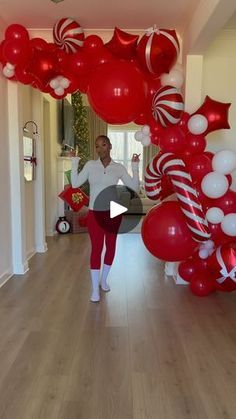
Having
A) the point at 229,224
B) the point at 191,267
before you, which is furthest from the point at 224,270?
the point at 191,267

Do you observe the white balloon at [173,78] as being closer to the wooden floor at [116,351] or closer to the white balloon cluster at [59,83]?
the white balloon cluster at [59,83]

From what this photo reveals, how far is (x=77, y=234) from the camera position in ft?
19.2

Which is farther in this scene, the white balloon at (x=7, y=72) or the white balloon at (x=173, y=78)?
the white balloon at (x=7, y=72)

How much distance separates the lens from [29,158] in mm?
4129

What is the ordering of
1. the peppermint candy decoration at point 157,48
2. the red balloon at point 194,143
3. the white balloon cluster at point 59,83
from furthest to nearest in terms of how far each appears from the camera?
the white balloon cluster at point 59,83 → the red balloon at point 194,143 → the peppermint candy decoration at point 157,48

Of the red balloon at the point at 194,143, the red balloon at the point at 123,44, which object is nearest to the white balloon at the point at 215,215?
the red balloon at the point at 194,143

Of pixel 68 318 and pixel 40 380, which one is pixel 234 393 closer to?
pixel 40 380

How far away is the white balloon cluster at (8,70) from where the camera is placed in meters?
3.02

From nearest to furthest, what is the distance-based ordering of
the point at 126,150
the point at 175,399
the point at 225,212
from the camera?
the point at 175,399
the point at 225,212
the point at 126,150

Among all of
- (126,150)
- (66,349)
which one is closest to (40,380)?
(66,349)

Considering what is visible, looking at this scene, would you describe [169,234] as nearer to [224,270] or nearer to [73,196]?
[224,270]

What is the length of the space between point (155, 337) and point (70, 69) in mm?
2207

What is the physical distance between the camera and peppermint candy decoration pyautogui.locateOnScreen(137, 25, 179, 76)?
255 cm

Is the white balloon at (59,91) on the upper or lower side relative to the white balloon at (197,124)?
upper
